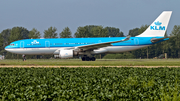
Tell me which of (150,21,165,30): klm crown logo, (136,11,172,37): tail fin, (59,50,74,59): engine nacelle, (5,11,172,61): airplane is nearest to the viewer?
(59,50,74,59): engine nacelle

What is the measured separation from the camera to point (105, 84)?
34.0 feet

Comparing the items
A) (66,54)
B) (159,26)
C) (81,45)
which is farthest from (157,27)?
(66,54)

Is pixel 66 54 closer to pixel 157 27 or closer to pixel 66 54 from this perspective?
pixel 66 54

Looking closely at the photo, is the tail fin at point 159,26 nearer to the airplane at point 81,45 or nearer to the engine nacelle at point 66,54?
the airplane at point 81,45

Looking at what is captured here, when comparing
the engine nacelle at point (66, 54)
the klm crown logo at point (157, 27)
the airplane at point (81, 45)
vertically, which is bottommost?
the engine nacelle at point (66, 54)

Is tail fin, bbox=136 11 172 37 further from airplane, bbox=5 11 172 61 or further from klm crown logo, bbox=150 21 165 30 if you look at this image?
airplane, bbox=5 11 172 61

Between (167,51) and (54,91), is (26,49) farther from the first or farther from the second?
(167,51)

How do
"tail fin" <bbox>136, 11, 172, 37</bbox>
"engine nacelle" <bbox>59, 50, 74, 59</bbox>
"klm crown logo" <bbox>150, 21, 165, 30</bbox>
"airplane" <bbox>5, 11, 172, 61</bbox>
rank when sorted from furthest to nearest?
"klm crown logo" <bbox>150, 21, 165, 30</bbox>, "tail fin" <bbox>136, 11, 172, 37</bbox>, "airplane" <bbox>5, 11, 172, 61</bbox>, "engine nacelle" <bbox>59, 50, 74, 59</bbox>

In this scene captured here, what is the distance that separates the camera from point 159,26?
125ft

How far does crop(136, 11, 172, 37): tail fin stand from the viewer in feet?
124

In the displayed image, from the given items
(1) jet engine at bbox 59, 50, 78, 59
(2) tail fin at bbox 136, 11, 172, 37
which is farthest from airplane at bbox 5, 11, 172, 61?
(1) jet engine at bbox 59, 50, 78, 59

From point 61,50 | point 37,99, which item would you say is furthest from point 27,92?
point 61,50

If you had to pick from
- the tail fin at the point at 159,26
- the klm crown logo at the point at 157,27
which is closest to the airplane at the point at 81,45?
the tail fin at the point at 159,26

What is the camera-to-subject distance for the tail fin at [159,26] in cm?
3788
